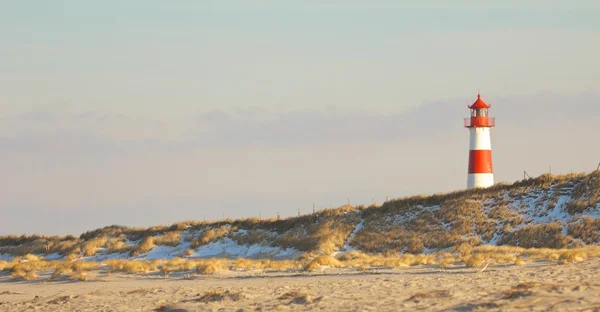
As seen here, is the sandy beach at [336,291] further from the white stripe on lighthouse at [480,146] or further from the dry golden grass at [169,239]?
the white stripe on lighthouse at [480,146]

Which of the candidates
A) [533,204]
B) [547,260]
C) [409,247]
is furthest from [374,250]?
[547,260]

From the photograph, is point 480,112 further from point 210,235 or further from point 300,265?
point 300,265

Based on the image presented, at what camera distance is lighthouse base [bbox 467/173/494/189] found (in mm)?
42531

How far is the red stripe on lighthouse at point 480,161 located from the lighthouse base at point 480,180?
19 centimetres

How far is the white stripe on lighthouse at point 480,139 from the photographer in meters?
43.4

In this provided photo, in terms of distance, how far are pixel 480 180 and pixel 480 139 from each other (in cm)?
211

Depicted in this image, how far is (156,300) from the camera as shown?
19.8 meters

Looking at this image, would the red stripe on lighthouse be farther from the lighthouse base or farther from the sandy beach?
the sandy beach

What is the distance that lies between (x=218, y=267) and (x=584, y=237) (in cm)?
1440

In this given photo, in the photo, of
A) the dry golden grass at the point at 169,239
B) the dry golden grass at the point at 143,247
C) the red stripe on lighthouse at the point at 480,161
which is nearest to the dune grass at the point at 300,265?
the dry golden grass at the point at 143,247

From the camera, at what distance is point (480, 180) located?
140 ft

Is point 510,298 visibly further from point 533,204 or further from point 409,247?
point 533,204

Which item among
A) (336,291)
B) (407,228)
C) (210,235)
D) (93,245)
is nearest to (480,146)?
(407,228)

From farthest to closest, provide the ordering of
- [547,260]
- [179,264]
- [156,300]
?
[179,264] < [547,260] < [156,300]
